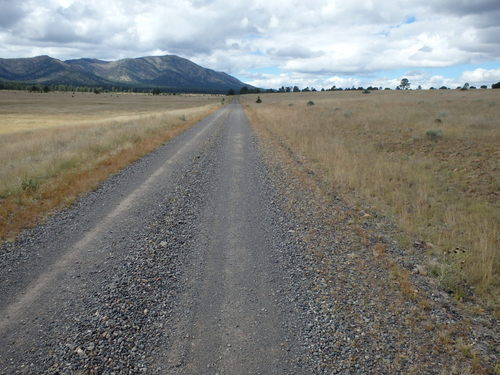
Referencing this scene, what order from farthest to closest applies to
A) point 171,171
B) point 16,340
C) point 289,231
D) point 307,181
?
point 171,171, point 307,181, point 289,231, point 16,340

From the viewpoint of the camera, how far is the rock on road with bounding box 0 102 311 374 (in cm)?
335

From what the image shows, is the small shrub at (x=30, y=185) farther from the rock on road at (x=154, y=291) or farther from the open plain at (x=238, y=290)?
the rock on road at (x=154, y=291)

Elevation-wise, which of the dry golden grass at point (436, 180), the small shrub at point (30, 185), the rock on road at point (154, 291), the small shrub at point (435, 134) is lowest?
the rock on road at point (154, 291)

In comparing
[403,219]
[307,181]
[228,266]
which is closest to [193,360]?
[228,266]

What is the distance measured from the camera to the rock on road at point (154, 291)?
3.35 metres

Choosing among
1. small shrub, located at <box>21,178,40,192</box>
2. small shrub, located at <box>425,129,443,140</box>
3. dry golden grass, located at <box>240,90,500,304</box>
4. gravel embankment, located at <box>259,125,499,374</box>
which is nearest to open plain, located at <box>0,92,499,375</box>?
gravel embankment, located at <box>259,125,499,374</box>

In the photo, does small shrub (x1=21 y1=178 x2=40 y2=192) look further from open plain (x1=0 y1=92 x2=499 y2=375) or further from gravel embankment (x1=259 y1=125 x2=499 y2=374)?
gravel embankment (x1=259 y1=125 x2=499 y2=374)

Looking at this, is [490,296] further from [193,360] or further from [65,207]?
[65,207]

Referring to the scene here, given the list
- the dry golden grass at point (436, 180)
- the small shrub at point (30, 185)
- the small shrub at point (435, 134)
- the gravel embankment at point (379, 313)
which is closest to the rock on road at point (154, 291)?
the gravel embankment at point (379, 313)

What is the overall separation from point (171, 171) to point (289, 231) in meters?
6.63

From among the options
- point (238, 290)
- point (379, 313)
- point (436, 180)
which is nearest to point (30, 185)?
point (238, 290)

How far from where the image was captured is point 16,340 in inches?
140

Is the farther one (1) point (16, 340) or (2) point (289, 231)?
(2) point (289, 231)

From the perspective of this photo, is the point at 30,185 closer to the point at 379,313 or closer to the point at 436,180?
the point at 379,313
